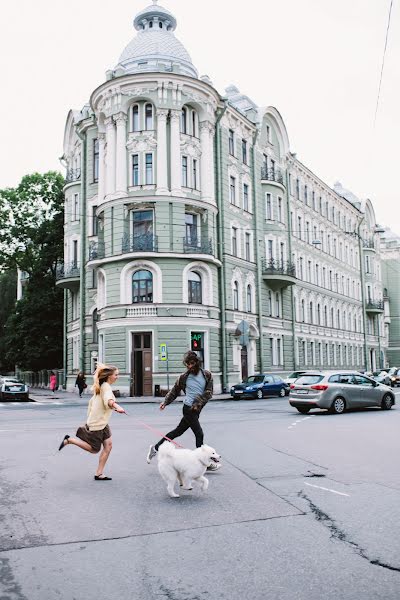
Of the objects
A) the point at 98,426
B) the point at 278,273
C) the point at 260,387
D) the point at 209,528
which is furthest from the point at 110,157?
the point at 209,528

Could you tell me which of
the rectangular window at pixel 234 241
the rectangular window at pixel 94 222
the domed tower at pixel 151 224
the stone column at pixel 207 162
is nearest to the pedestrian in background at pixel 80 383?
the domed tower at pixel 151 224

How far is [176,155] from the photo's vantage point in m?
35.2

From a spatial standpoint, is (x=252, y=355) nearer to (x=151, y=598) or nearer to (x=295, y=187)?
(x=295, y=187)

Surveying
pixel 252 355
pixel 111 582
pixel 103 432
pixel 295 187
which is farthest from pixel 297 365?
pixel 111 582

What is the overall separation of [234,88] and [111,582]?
46127mm

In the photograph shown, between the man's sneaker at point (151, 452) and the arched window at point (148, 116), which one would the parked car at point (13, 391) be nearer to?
the arched window at point (148, 116)

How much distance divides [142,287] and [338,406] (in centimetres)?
1634

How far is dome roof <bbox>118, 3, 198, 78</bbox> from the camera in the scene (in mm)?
37312

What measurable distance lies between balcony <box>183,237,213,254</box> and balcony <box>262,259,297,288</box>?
770 cm

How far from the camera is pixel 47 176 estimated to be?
49969 millimetres

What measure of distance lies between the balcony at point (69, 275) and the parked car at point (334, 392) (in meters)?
22.5

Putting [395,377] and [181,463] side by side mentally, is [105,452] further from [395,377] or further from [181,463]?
[395,377]

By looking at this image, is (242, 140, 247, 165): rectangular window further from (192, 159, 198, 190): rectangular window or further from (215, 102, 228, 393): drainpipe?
(192, 159, 198, 190): rectangular window

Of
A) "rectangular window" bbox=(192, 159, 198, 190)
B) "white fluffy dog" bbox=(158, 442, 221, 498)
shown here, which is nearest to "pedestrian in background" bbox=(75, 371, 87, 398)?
"rectangular window" bbox=(192, 159, 198, 190)
